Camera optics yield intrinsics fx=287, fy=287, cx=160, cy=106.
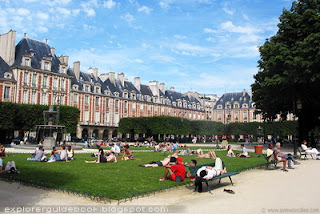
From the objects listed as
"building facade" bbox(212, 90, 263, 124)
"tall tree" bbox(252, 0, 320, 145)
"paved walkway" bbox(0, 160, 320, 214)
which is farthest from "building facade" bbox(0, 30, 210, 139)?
"paved walkway" bbox(0, 160, 320, 214)

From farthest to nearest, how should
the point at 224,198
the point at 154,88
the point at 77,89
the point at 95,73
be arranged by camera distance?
1. the point at 154,88
2. the point at 95,73
3. the point at 77,89
4. the point at 224,198

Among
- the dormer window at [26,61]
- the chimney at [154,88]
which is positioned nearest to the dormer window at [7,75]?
the dormer window at [26,61]

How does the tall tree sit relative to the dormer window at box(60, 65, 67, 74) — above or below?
below

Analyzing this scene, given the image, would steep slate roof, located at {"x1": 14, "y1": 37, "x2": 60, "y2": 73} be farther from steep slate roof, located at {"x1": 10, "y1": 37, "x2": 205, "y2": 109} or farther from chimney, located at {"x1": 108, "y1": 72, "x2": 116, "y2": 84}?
chimney, located at {"x1": 108, "y1": 72, "x2": 116, "y2": 84}

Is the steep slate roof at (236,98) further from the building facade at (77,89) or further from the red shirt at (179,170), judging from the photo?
the red shirt at (179,170)

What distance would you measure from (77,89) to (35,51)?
8942 millimetres

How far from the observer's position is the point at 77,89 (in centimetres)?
4909

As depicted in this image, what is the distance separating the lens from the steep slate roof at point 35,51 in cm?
4219

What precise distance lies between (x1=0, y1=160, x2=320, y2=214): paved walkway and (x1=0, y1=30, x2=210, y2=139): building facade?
35916 mm

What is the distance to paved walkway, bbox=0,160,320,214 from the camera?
20.3ft

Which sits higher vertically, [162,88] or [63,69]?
[162,88]

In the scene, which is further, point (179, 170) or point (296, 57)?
point (296, 57)

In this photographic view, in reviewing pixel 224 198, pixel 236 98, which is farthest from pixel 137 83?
pixel 224 198

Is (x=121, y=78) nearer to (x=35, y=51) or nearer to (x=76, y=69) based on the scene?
(x=76, y=69)
